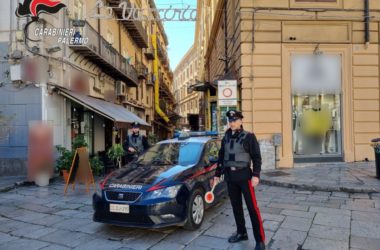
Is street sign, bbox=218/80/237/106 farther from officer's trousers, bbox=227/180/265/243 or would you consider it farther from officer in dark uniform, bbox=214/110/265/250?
officer's trousers, bbox=227/180/265/243

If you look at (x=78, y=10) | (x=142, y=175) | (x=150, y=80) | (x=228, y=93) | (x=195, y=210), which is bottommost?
(x=195, y=210)

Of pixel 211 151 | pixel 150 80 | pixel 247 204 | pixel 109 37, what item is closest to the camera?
pixel 247 204

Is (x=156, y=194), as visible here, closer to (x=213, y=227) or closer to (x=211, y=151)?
(x=213, y=227)

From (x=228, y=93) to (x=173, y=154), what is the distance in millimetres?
3854

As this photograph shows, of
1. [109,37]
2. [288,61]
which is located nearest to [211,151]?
[288,61]

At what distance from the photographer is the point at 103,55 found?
1474 cm

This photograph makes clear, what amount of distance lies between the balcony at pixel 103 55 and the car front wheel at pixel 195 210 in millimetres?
8368

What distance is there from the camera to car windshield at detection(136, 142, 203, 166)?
6297mm

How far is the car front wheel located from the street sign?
4404mm

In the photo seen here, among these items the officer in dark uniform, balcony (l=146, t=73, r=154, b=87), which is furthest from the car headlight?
balcony (l=146, t=73, r=154, b=87)

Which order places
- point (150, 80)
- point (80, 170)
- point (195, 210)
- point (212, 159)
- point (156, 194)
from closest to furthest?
point (156, 194) → point (195, 210) → point (212, 159) → point (80, 170) → point (150, 80)

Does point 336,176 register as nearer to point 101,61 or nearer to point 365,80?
point 365,80

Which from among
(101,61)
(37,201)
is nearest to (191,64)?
(101,61)

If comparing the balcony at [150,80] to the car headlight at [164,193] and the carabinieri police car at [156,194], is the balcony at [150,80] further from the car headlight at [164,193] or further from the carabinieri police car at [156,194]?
the car headlight at [164,193]
